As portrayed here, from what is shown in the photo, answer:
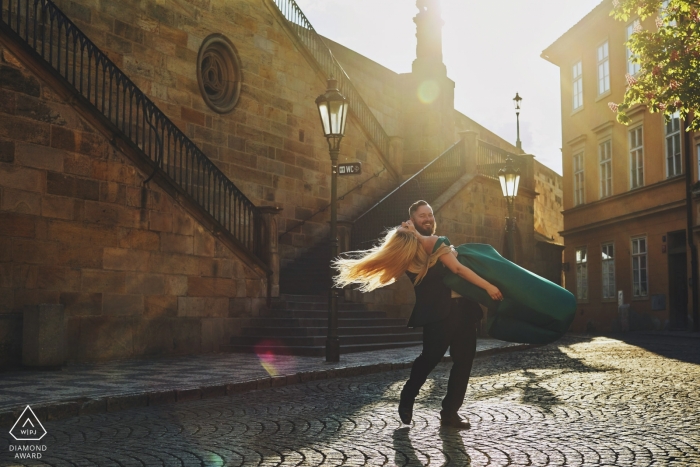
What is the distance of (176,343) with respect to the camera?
1479 cm

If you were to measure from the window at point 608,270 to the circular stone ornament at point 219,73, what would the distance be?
56.5 feet

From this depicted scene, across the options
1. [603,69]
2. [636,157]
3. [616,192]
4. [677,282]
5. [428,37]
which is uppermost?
[428,37]

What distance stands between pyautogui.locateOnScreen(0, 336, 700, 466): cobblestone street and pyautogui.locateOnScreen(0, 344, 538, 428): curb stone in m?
0.20

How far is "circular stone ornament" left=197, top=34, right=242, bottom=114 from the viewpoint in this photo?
19531 mm

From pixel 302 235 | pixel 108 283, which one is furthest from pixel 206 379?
pixel 302 235

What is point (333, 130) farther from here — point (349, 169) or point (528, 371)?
point (528, 371)

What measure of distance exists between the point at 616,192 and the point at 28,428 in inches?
1074

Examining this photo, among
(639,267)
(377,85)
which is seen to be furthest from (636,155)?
(377,85)

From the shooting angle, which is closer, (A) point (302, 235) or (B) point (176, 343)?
(B) point (176, 343)

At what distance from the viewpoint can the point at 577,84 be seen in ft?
116

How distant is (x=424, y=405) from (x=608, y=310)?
2484 cm

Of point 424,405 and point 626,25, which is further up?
point 626,25

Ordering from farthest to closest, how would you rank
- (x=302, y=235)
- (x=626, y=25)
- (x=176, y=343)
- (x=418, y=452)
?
(x=626, y=25) → (x=302, y=235) → (x=176, y=343) → (x=418, y=452)

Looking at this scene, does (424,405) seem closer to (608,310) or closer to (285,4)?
(285,4)
